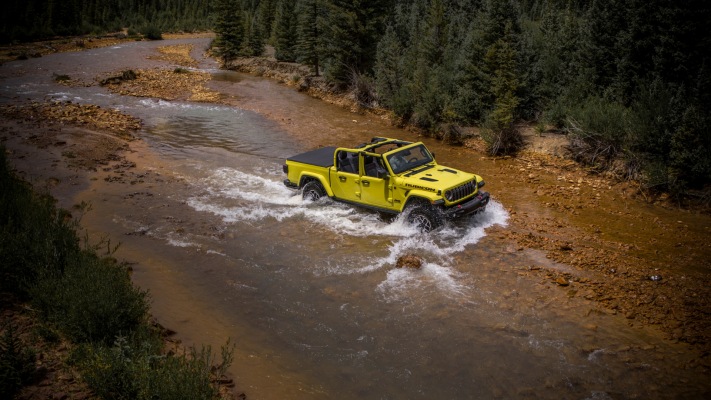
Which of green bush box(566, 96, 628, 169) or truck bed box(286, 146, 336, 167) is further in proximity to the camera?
green bush box(566, 96, 628, 169)

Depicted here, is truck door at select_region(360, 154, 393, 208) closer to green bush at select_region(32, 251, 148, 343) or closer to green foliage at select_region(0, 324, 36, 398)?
green bush at select_region(32, 251, 148, 343)

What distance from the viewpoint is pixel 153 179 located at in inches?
615

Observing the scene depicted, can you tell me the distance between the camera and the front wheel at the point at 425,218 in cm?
1077

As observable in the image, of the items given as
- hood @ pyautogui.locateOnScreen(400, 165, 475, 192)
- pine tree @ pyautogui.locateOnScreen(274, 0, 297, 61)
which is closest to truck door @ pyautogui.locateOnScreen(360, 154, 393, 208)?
hood @ pyautogui.locateOnScreen(400, 165, 475, 192)

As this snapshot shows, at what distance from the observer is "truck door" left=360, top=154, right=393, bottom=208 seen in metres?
11.4

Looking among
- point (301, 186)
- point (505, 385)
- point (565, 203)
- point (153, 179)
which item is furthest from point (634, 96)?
point (153, 179)

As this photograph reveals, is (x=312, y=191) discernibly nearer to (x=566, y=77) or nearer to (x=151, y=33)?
(x=566, y=77)

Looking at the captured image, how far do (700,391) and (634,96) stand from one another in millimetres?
13447

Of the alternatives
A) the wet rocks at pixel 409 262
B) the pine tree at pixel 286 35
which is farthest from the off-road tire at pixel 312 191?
the pine tree at pixel 286 35

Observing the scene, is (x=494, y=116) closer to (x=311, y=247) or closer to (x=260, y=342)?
(x=311, y=247)

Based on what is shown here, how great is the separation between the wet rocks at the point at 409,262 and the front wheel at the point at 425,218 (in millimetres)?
1108

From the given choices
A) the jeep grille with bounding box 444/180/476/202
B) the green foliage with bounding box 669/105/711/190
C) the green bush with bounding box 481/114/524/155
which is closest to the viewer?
the jeep grille with bounding box 444/180/476/202

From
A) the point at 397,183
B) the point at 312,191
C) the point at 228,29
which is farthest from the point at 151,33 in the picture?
the point at 397,183

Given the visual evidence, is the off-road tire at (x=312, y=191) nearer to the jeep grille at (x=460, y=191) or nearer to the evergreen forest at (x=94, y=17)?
the jeep grille at (x=460, y=191)
